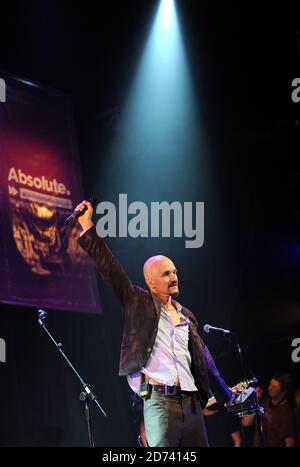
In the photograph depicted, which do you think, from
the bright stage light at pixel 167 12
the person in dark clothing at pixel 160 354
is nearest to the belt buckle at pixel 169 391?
the person in dark clothing at pixel 160 354

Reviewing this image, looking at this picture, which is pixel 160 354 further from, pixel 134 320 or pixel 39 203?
pixel 39 203

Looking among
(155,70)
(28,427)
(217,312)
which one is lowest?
(28,427)

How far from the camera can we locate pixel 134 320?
418 cm

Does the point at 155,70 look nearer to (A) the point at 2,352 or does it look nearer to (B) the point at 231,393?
(A) the point at 2,352

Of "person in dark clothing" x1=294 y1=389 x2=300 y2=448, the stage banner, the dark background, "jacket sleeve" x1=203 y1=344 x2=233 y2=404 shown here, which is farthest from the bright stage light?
"jacket sleeve" x1=203 y1=344 x2=233 y2=404

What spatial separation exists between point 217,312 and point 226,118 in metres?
2.35

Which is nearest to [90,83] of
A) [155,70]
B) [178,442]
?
[155,70]

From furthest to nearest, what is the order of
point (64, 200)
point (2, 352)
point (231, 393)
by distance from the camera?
point (64, 200) → point (2, 352) → point (231, 393)

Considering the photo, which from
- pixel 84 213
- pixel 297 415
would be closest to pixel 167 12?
pixel 84 213

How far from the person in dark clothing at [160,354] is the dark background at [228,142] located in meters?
3.10

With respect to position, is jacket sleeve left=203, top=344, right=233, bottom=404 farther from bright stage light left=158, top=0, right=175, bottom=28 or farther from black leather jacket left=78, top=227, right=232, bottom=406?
bright stage light left=158, top=0, right=175, bottom=28

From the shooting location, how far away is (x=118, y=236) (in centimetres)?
723

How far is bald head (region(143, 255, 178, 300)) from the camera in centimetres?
432

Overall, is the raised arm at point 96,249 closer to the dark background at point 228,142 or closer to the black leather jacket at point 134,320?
the black leather jacket at point 134,320
